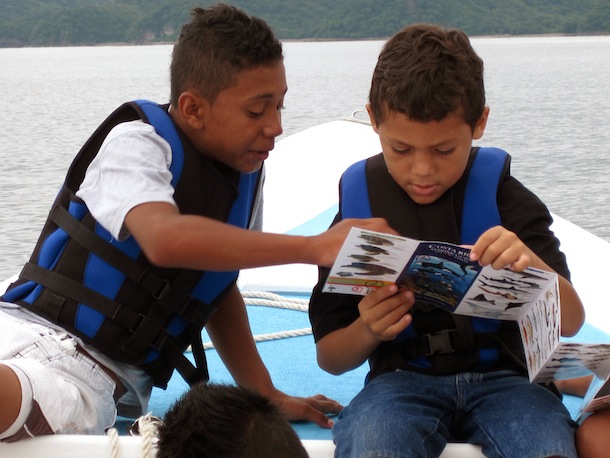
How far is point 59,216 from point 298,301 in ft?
3.99

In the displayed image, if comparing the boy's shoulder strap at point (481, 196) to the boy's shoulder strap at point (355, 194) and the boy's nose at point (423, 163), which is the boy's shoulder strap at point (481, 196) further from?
the boy's nose at point (423, 163)

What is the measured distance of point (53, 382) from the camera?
5.89 feet

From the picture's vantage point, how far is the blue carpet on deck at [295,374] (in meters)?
2.25

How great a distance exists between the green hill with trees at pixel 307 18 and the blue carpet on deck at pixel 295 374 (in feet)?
83.2

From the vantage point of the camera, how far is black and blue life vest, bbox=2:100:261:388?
1.88 meters

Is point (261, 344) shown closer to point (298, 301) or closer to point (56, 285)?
point (298, 301)

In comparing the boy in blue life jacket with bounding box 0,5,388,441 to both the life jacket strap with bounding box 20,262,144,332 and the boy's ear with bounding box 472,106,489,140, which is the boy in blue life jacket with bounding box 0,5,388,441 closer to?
the life jacket strap with bounding box 20,262,144,332

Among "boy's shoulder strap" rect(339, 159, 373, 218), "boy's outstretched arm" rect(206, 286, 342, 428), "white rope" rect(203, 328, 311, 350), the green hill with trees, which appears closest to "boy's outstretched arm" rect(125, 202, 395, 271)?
"boy's shoulder strap" rect(339, 159, 373, 218)

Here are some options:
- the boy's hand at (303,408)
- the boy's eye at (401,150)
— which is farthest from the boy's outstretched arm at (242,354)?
the boy's eye at (401,150)

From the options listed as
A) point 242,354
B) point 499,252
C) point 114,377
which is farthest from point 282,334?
point 499,252

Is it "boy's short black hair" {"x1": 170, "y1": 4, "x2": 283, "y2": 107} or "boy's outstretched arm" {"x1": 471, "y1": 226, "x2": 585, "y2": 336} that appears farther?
"boy's short black hair" {"x1": 170, "y1": 4, "x2": 283, "y2": 107}

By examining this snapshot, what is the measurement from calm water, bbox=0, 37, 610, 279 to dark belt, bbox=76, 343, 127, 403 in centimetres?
309

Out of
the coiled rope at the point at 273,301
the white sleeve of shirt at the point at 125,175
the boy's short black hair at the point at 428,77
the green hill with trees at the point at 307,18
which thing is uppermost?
the boy's short black hair at the point at 428,77

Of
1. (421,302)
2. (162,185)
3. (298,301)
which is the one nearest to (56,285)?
(162,185)
